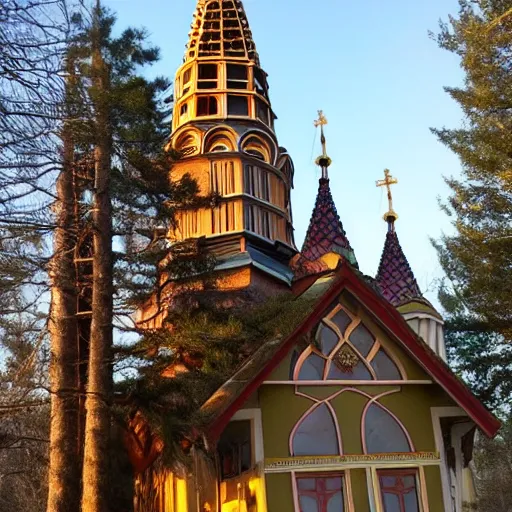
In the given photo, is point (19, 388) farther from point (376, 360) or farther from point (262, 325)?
point (376, 360)

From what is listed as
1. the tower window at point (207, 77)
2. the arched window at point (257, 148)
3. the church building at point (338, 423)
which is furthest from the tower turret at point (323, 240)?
the church building at point (338, 423)

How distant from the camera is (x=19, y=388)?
38.7 ft

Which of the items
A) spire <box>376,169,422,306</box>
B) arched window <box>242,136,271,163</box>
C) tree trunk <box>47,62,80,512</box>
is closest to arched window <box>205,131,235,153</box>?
arched window <box>242,136,271,163</box>

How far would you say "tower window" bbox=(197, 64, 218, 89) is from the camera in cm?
2347

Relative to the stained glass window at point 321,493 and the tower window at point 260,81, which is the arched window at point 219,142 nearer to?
the tower window at point 260,81

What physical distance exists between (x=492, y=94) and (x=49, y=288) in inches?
435

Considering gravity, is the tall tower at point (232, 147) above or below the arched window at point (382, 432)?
above

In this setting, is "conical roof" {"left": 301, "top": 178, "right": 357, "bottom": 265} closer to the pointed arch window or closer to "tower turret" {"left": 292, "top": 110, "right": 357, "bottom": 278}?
"tower turret" {"left": 292, "top": 110, "right": 357, "bottom": 278}

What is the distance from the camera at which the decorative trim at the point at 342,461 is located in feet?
33.1

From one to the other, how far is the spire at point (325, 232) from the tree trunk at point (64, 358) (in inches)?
362

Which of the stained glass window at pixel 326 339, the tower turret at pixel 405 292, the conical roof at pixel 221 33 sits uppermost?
the conical roof at pixel 221 33

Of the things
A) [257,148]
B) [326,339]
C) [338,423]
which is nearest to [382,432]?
[338,423]

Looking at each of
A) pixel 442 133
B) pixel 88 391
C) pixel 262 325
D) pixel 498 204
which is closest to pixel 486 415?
pixel 262 325

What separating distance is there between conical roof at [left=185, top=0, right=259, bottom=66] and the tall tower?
3 centimetres
